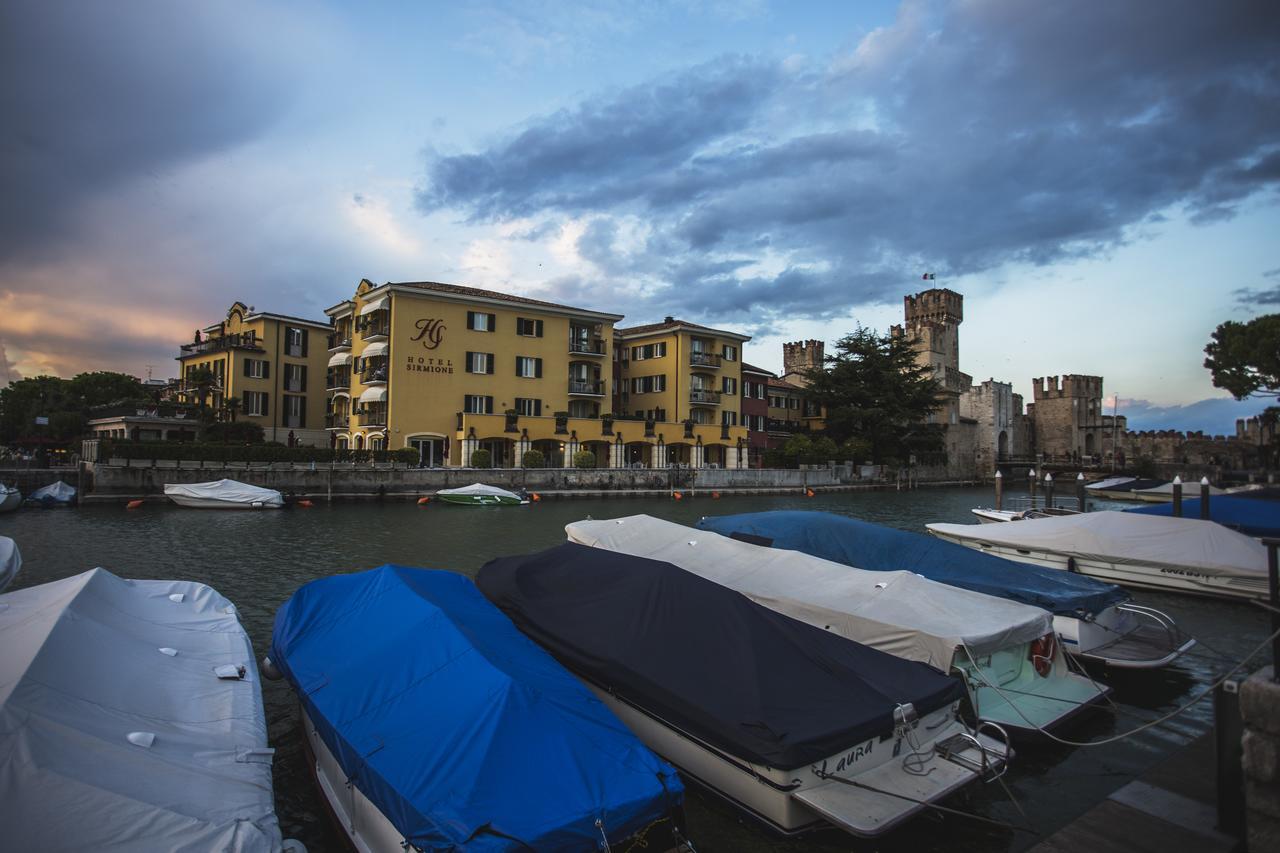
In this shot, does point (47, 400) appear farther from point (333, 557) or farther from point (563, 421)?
point (333, 557)

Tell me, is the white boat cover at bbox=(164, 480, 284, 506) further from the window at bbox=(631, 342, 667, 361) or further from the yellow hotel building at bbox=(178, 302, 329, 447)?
the window at bbox=(631, 342, 667, 361)

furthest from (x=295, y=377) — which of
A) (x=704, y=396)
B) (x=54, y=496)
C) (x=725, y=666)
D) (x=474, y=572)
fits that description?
(x=725, y=666)

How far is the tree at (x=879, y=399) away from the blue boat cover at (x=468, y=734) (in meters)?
68.0

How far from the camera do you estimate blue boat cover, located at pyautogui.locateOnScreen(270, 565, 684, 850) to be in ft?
16.9

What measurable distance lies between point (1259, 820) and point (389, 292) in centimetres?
5294

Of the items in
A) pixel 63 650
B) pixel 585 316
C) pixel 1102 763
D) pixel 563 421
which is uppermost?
pixel 585 316

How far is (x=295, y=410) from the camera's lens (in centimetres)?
6372

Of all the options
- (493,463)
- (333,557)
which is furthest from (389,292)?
(333,557)

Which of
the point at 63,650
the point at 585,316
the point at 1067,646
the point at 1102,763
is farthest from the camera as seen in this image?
the point at 585,316

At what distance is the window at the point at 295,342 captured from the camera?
6307 cm

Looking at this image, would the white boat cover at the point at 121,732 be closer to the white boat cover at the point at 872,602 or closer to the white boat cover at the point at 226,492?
the white boat cover at the point at 872,602

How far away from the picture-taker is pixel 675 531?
15203mm

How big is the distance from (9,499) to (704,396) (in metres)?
48.7

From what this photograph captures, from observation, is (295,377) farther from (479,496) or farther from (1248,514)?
(1248,514)
